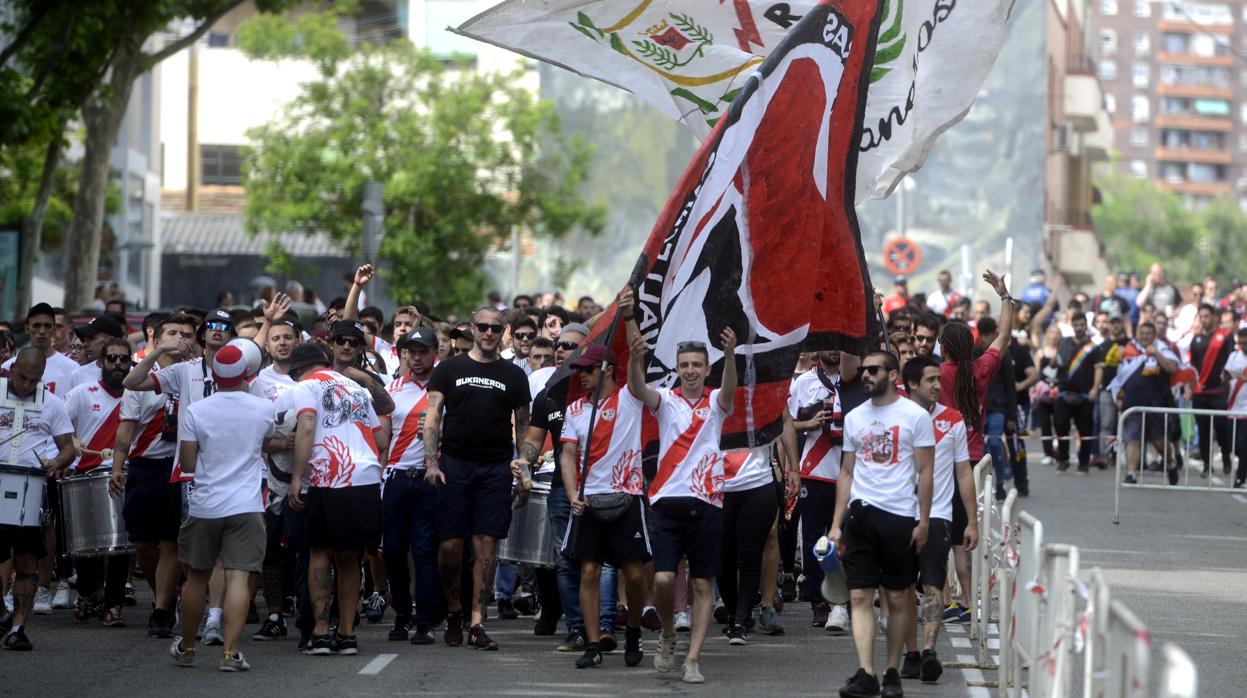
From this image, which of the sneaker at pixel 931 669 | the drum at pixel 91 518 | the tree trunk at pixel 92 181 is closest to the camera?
the sneaker at pixel 931 669

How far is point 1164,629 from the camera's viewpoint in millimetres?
13219

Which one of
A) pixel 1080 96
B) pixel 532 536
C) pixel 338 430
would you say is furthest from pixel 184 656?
pixel 1080 96

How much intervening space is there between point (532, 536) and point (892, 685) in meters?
3.20

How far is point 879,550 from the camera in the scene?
10.9 m

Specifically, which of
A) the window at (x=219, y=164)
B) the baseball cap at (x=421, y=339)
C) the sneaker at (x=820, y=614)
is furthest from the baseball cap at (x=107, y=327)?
the window at (x=219, y=164)

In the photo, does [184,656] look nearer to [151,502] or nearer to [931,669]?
[151,502]

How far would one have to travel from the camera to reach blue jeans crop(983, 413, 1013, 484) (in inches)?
809

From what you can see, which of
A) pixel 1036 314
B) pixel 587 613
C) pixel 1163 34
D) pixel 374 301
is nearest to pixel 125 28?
pixel 374 301

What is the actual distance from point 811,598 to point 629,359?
323 centimetres

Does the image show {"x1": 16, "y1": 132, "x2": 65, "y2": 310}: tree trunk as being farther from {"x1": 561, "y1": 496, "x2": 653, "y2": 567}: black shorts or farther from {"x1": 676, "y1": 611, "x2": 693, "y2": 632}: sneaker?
{"x1": 561, "y1": 496, "x2": 653, "y2": 567}: black shorts

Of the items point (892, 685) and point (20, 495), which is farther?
point (20, 495)

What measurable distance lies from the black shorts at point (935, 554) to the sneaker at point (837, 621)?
1.74 meters

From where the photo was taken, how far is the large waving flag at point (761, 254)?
11.4 m

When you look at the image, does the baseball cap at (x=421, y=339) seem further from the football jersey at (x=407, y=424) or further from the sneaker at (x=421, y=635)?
the sneaker at (x=421, y=635)
